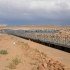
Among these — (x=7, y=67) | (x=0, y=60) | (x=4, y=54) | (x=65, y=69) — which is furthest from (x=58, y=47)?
(x=65, y=69)

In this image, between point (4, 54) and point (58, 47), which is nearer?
point (4, 54)

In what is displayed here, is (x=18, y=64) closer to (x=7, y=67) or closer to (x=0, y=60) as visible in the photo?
(x=7, y=67)

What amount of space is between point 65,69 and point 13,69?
362 centimetres

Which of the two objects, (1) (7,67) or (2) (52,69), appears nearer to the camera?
(2) (52,69)

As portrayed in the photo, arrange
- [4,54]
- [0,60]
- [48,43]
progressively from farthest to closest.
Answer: [48,43] < [4,54] < [0,60]

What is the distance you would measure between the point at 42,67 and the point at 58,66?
0.92 metres

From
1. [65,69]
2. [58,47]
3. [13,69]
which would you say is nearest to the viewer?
[65,69]

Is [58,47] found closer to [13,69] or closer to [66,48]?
[66,48]

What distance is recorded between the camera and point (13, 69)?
48.3ft

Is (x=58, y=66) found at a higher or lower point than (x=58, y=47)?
higher

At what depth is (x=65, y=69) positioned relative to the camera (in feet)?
41.9

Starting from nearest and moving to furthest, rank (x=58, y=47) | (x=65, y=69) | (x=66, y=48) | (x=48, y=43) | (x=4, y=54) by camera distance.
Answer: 1. (x=65, y=69)
2. (x=4, y=54)
3. (x=66, y=48)
4. (x=58, y=47)
5. (x=48, y=43)

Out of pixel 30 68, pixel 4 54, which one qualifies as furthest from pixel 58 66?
pixel 4 54

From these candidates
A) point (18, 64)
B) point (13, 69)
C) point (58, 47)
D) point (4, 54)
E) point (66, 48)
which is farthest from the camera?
point (58, 47)
